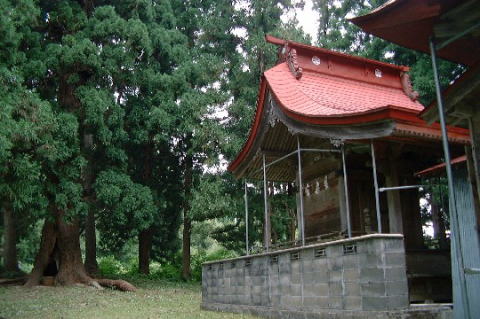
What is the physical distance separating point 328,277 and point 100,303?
29.6 feet

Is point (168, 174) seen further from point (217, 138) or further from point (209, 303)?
point (209, 303)

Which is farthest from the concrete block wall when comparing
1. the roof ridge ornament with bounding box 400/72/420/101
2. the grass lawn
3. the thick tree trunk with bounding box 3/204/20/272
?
the thick tree trunk with bounding box 3/204/20/272

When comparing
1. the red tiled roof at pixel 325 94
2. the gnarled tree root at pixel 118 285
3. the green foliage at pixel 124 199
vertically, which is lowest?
the gnarled tree root at pixel 118 285

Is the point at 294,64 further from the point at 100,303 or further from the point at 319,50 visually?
the point at 100,303

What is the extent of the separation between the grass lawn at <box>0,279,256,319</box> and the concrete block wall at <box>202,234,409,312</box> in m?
1.03

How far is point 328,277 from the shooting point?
9078 millimetres

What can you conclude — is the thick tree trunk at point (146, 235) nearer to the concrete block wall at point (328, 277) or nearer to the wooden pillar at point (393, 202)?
the concrete block wall at point (328, 277)

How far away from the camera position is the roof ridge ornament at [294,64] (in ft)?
46.0

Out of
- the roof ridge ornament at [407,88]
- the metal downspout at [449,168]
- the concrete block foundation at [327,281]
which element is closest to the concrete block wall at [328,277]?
the concrete block foundation at [327,281]

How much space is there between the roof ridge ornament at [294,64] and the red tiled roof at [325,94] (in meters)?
0.12

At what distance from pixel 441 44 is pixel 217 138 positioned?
18315 millimetres

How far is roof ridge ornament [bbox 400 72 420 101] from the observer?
51.3ft

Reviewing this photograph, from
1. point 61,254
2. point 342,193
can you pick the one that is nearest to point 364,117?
point 342,193

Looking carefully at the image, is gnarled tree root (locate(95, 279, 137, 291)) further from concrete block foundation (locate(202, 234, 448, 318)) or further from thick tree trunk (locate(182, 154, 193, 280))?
concrete block foundation (locate(202, 234, 448, 318))
